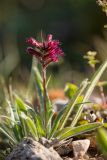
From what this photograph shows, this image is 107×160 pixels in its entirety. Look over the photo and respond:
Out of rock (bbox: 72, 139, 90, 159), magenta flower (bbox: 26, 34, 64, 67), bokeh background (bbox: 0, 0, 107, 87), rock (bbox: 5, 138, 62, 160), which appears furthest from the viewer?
bokeh background (bbox: 0, 0, 107, 87)

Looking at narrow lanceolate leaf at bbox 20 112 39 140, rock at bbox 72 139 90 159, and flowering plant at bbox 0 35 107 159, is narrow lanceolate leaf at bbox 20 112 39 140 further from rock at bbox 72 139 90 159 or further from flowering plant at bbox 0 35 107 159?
rock at bbox 72 139 90 159

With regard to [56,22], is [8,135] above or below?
below

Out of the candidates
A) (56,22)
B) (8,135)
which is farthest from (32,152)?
(56,22)

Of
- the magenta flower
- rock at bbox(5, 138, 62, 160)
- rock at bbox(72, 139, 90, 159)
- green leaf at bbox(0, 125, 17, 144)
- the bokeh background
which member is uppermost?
the bokeh background

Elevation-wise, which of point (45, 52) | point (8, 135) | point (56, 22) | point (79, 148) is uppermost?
point (56, 22)

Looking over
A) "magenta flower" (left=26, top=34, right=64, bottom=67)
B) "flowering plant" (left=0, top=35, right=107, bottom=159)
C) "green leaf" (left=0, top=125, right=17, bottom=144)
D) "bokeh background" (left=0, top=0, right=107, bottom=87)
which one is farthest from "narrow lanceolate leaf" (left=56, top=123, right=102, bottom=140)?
"bokeh background" (left=0, top=0, right=107, bottom=87)

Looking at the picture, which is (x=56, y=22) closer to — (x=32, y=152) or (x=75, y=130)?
(x=75, y=130)

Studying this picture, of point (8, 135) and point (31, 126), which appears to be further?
point (8, 135)

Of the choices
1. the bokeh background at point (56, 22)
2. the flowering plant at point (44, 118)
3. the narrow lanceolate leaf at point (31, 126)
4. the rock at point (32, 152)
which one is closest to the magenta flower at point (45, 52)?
the flowering plant at point (44, 118)

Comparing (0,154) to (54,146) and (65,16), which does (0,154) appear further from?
(65,16)

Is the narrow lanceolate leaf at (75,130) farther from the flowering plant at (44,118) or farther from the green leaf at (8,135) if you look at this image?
the green leaf at (8,135)
